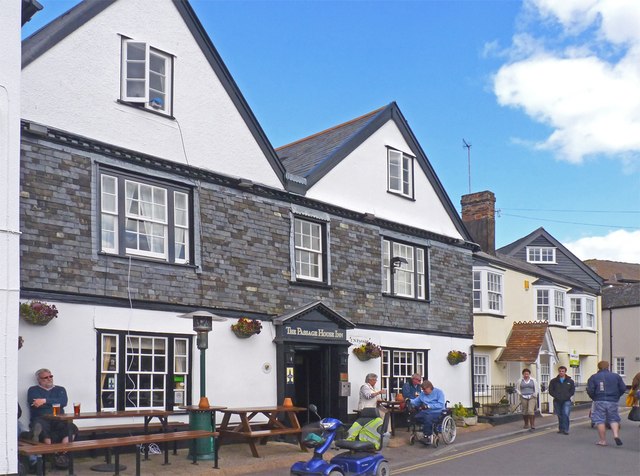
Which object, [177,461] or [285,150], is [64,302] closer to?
[177,461]

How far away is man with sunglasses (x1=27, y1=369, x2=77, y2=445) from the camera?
11.6 metres

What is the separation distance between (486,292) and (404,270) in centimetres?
580

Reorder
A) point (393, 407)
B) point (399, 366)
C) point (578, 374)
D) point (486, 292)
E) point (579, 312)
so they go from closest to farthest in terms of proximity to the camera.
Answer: point (393, 407) → point (399, 366) → point (486, 292) → point (579, 312) → point (578, 374)

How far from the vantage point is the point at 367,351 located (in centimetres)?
1886

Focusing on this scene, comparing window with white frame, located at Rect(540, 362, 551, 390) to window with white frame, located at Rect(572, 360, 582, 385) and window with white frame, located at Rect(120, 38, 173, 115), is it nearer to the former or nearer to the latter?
window with white frame, located at Rect(572, 360, 582, 385)

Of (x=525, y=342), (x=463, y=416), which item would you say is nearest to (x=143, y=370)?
(x=463, y=416)

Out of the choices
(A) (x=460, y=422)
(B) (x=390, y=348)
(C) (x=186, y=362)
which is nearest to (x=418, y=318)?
(B) (x=390, y=348)

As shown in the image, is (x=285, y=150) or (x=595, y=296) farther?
(x=595, y=296)

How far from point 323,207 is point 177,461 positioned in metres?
7.40

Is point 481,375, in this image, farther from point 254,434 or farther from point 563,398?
point 254,434

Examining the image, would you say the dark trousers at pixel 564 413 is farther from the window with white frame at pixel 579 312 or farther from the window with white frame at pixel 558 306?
the window with white frame at pixel 579 312

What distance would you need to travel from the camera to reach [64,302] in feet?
42.1

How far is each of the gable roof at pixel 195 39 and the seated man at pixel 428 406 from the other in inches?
223

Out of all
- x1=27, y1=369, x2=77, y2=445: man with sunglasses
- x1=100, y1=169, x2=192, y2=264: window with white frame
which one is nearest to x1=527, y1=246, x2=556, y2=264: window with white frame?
x1=100, y1=169, x2=192, y2=264: window with white frame
